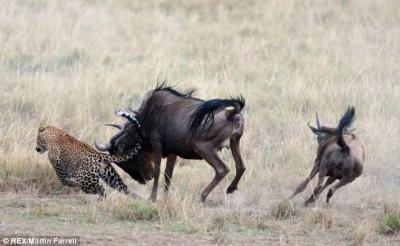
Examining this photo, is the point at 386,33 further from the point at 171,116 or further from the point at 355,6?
the point at 171,116

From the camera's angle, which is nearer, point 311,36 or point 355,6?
point 311,36

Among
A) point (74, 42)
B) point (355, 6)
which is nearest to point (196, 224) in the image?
point (74, 42)

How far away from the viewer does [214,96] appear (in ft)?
40.8

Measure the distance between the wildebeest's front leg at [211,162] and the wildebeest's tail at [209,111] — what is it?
0.51 ft

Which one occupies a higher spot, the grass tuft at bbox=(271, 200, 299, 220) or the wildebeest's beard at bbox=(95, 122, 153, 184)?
the wildebeest's beard at bbox=(95, 122, 153, 184)

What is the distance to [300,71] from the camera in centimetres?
1374

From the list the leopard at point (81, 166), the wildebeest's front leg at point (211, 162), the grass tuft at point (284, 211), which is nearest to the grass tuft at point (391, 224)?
the grass tuft at point (284, 211)

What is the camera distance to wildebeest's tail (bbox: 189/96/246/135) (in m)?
8.43

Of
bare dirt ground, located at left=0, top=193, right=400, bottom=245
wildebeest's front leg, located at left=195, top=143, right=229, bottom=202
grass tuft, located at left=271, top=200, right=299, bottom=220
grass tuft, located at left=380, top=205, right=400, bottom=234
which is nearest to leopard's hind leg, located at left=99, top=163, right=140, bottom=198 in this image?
bare dirt ground, located at left=0, top=193, right=400, bottom=245

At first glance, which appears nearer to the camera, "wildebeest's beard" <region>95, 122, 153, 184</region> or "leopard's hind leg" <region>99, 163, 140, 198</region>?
"leopard's hind leg" <region>99, 163, 140, 198</region>

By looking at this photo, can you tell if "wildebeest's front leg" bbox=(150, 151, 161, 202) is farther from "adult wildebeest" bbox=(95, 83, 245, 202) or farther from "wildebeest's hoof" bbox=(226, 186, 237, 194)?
"wildebeest's hoof" bbox=(226, 186, 237, 194)

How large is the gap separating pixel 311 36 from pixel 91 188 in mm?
7738

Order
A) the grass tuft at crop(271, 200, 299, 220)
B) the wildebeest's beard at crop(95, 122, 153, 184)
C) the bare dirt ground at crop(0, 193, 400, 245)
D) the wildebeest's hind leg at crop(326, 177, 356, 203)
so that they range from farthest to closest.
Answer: the wildebeest's beard at crop(95, 122, 153, 184), the wildebeest's hind leg at crop(326, 177, 356, 203), the grass tuft at crop(271, 200, 299, 220), the bare dirt ground at crop(0, 193, 400, 245)

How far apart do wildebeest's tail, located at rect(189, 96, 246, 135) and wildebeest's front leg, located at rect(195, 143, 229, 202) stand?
0.15m
